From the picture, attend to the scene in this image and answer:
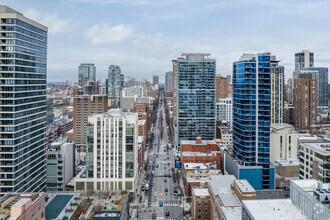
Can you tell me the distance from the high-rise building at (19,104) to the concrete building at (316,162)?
7778 cm

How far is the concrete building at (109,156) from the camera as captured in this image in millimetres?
96125

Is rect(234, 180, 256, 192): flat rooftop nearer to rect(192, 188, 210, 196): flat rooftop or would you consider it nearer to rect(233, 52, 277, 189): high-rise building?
rect(192, 188, 210, 196): flat rooftop

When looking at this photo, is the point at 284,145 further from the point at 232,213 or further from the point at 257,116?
the point at 232,213

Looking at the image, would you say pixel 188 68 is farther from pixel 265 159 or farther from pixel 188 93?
pixel 265 159

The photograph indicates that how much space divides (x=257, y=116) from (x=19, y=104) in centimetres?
7732

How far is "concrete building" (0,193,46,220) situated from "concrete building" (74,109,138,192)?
36.9 meters

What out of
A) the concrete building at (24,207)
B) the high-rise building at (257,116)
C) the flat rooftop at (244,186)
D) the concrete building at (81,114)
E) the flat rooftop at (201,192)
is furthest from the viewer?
the concrete building at (81,114)

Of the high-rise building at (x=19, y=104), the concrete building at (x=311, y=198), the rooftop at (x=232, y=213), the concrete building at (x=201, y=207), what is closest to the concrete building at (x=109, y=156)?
the high-rise building at (x=19, y=104)

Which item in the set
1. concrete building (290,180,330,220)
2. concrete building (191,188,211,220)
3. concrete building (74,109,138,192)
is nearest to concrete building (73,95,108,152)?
concrete building (74,109,138,192)

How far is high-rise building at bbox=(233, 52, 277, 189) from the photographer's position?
104m

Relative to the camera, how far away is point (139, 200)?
9788 cm

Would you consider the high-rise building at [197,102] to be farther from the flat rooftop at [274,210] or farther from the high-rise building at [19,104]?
the flat rooftop at [274,210]

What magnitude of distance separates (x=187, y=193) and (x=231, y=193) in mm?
32762

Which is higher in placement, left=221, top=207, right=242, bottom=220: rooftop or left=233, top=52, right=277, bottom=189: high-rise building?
left=233, top=52, right=277, bottom=189: high-rise building
